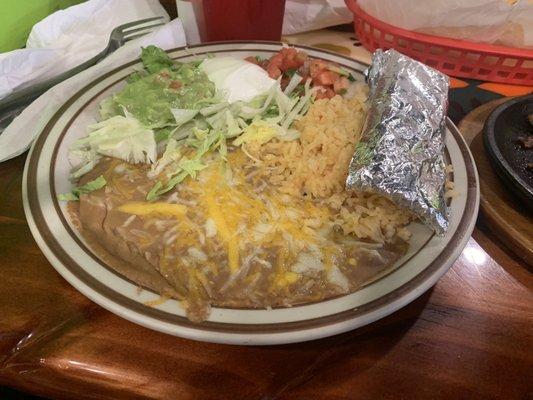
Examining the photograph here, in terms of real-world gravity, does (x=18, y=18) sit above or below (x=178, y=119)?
above

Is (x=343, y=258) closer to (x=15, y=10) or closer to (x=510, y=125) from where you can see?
(x=510, y=125)

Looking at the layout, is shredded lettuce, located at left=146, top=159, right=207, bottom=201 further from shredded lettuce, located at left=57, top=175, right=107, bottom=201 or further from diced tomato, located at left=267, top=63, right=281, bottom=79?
diced tomato, located at left=267, top=63, right=281, bottom=79

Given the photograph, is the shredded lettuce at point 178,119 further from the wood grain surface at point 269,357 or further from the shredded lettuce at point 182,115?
the wood grain surface at point 269,357

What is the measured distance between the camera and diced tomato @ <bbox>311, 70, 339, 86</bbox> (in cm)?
159

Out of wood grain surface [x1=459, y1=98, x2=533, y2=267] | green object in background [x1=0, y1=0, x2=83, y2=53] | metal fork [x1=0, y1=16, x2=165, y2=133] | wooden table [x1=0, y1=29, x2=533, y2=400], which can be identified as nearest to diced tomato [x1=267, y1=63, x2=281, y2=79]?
metal fork [x1=0, y1=16, x2=165, y2=133]

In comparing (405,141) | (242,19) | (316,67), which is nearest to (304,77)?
(316,67)

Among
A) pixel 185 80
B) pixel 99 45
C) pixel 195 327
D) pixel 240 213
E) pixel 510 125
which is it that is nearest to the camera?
pixel 195 327

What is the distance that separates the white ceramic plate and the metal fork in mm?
372

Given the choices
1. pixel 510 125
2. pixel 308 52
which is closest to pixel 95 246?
pixel 308 52

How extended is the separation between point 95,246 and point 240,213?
374 millimetres

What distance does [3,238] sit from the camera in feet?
3.83

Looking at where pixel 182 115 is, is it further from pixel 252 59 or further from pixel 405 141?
pixel 405 141

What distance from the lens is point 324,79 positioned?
1589 mm

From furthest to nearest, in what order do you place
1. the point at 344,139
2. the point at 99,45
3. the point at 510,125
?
the point at 99,45 < the point at 510,125 < the point at 344,139
